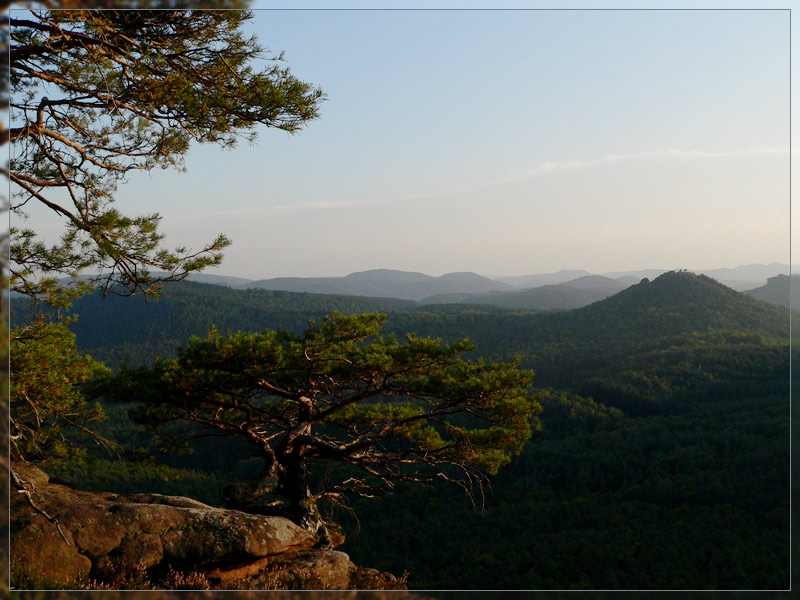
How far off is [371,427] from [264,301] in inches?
1329

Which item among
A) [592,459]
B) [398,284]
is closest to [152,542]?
[592,459]

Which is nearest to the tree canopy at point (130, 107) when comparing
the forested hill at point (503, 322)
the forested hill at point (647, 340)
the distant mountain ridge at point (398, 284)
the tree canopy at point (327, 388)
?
the tree canopy at point (327, 388)

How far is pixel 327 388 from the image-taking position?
6.80 meters

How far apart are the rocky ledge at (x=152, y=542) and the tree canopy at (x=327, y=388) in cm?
124

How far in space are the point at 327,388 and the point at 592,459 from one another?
19.0 m

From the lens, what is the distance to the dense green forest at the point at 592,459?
14508mm

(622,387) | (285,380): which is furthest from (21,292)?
(622,387)

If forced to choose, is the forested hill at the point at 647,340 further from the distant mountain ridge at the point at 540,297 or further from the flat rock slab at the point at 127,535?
the flat rock slab at the point at 127,535

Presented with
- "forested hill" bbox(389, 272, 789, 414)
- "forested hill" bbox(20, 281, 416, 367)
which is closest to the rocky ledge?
"forested hill" bbox(389, 272, 789, 414)

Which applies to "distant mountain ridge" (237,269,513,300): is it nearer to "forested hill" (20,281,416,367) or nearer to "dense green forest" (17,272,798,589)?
"forested hill" (20,281,416,367)

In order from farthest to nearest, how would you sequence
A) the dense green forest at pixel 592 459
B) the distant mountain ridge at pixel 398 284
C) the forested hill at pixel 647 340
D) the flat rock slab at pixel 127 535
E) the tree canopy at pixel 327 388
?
the distant mountain ridge at pixel 398 284
the forested hill at pixel 647 340
the dense green forest at pixel 592 459
the tree canopy at pixel 327 388
the flat rock slab at pixel 127 535

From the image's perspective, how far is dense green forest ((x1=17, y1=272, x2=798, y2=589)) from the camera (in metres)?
14.5

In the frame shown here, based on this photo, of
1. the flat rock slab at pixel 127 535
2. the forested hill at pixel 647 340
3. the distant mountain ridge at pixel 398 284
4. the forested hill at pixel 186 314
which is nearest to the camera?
the flat rock slab at pixel 127 535

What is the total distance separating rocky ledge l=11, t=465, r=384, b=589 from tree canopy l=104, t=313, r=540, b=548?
1241mm
